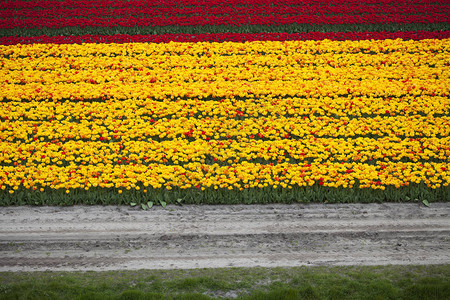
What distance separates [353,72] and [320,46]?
8.39 feet

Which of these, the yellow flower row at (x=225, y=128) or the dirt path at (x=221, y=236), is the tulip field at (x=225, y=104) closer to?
the yellow flower row at (x=225, y=128)

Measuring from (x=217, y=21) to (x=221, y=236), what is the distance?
13.3 metres

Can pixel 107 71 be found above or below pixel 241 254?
above

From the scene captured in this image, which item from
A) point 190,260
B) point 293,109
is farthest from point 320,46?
point 190,260

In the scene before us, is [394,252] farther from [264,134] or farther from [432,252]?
[264,134]

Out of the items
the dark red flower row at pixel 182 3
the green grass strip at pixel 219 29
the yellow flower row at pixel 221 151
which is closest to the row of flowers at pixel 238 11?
the dark red flower row at pixel 182 3

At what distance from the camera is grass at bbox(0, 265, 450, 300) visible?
5805mm

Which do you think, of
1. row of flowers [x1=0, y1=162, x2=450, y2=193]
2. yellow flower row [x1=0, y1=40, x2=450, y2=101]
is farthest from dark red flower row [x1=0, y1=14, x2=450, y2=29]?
row of flowers [x1=0, y1=162, x2=450, y2=193]

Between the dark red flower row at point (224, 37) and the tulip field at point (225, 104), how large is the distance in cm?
9

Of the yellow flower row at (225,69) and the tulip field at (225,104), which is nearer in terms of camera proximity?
the tulip field at (225,104)

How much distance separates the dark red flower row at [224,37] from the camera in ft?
55.7

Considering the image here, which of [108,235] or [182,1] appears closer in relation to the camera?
[108,235]

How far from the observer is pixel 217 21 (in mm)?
18609

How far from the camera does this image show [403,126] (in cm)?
1088
